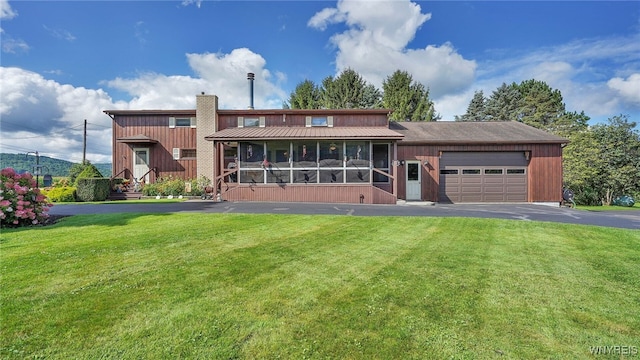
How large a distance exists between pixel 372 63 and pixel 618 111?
77.3 feet

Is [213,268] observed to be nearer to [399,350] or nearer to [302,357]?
[302,357]

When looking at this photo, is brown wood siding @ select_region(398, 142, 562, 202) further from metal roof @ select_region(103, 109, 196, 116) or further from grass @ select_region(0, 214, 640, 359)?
metal roof @ select_region(103, 109, 196, 116)

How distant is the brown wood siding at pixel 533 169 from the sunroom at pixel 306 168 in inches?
103

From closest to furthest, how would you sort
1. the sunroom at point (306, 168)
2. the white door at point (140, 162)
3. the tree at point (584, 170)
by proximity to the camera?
the sunroom at point (306, 168), the white door at point (140, 162), the tree at point (584, 170)

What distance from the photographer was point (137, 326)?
101 inches

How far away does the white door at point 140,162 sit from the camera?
19.2m

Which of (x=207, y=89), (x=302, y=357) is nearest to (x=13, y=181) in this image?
(x=302, y=357)

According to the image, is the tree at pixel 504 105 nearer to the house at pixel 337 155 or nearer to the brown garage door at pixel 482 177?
the house at pixel 337 155

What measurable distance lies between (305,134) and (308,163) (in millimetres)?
1630

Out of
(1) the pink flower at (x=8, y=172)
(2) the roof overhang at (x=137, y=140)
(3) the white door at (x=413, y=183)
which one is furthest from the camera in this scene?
(2) the roof overhang at (x=137, y=140)

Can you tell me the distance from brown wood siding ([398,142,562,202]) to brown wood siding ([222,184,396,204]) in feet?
9.53

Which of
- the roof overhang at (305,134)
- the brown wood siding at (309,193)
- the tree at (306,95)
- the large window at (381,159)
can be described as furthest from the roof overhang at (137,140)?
the tree at (306,95)

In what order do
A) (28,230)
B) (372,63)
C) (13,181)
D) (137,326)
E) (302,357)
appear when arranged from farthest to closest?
(372,63) → (13,181) → (28,230) → (137,326) → (302,357)

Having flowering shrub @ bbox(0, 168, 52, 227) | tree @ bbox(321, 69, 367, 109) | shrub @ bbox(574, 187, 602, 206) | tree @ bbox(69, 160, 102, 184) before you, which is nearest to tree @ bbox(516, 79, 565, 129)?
shrub @ bbox(574, 187, 602, 206)
